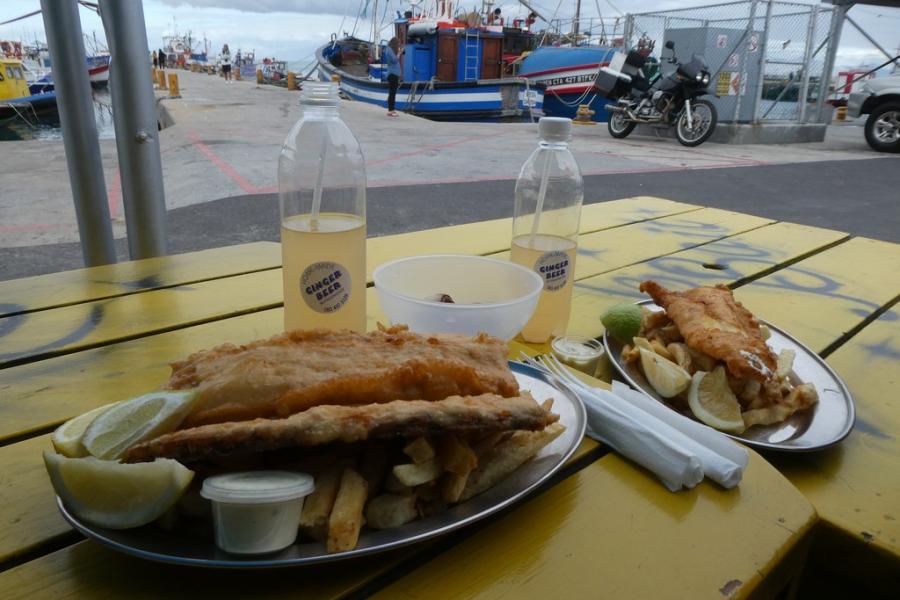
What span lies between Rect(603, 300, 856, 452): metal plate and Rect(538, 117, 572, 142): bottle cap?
46 cm

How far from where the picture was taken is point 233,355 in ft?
2.92

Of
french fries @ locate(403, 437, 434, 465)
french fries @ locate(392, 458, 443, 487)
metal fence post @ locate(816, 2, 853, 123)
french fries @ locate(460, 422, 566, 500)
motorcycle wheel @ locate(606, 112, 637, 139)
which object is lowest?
motorcycle wheel @ locate(606, 112, 637, 139)

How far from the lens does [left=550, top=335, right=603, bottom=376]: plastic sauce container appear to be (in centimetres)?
129

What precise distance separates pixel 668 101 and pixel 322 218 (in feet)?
41.0

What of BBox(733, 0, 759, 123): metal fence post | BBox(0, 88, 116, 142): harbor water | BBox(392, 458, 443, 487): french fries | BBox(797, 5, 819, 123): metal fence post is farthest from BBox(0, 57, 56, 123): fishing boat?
BBox(392, 458, 443, 487): french fries

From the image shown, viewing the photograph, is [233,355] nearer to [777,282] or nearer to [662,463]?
[662,463]

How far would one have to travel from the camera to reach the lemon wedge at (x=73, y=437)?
0.74 m

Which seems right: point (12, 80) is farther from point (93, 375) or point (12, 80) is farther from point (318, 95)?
point (318, 95)

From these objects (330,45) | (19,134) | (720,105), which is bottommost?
(19,134)

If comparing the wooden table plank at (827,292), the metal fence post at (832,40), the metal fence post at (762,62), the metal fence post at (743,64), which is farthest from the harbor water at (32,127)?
the wooden table plank at (827,292)

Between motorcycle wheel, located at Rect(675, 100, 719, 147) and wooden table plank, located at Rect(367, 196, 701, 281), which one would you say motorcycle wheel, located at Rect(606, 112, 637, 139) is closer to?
motorcycle wheel, located at Rect(675, 100, 719, 147)

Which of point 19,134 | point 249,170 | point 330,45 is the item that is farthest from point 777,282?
point 330,45

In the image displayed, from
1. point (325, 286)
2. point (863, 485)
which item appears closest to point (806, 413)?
point (863, 485)

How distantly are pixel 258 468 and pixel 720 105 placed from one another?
1429cm
